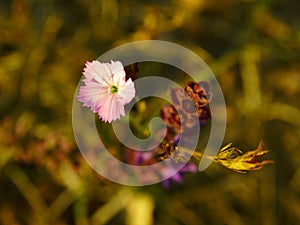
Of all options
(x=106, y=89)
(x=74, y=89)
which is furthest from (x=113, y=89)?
(x=74, y=89)

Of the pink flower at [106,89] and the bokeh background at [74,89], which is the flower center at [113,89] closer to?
the pink flower at [106,89]

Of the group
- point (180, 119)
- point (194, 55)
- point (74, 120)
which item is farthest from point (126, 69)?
point (194, 55)

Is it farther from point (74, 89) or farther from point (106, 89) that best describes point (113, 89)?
point (74, 89)

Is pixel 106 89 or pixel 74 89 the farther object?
pixel 74 89

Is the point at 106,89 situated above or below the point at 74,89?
below

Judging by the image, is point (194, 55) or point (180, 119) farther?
point (194, 55)

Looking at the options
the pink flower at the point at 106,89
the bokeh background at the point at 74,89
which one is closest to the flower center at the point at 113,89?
the pink flower at the point at 106,89

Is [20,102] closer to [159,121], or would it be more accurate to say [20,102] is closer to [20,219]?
[20,219]
